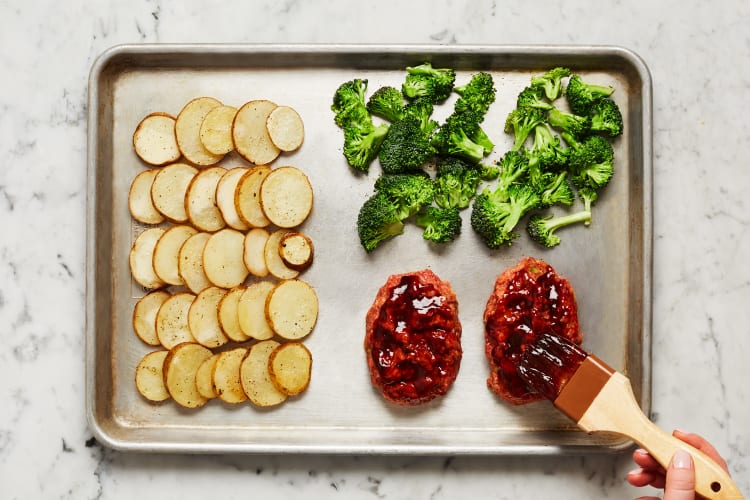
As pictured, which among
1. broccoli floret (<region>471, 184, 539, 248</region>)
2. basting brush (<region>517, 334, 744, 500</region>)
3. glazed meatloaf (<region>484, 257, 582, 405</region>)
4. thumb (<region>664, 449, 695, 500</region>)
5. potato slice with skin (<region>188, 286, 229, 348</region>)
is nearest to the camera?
thumb (<region>664, 449, 695, 500</region>)

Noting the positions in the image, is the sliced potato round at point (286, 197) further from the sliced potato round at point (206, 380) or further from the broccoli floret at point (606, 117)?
the broccoli floret at point (606, 117)

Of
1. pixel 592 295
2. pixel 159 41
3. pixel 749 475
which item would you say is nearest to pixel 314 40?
pixel 159 41

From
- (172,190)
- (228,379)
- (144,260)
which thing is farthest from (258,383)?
(172,190)

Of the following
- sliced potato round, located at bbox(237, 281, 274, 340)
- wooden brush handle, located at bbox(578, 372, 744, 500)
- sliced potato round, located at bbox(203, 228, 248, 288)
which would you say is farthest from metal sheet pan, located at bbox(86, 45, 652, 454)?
wooden brush handle, located at bbox(578, 372, 744, 500)

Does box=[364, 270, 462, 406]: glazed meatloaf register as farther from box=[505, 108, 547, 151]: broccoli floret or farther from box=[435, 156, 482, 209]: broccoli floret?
box=[505, 108, 547, 151]: broccoli floret

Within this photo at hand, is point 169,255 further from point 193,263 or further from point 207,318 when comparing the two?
point 207,318

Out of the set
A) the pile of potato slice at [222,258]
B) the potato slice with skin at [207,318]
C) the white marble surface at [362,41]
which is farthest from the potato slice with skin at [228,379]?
the white marble surface at [362,41]
